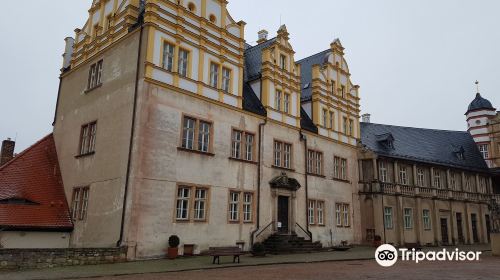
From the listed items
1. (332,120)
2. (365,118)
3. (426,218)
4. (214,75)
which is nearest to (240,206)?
(214,75)

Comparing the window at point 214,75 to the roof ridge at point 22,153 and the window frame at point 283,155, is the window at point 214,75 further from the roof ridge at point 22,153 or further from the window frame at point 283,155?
the roof ridge at point 22,153

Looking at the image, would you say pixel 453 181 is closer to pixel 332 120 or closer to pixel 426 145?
pixel 426 145

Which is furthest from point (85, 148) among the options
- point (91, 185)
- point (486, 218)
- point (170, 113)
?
point (486, 218)

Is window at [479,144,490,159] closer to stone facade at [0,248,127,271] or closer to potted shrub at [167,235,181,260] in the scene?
potted shrub at [167,235,181,260]

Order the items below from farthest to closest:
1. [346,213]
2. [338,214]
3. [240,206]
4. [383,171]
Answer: [383,171] → [346,213] → [338,214] → [240,206]

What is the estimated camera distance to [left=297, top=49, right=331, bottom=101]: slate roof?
32.1m

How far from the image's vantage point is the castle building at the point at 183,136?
19.7 m

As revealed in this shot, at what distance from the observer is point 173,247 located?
63.5 ft

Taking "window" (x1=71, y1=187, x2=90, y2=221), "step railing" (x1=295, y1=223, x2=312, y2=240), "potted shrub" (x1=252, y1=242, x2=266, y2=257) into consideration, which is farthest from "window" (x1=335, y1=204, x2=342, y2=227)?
"window" (x1=71, y1=187, x2=90, y2=221)

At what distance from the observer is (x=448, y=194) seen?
39.2 m

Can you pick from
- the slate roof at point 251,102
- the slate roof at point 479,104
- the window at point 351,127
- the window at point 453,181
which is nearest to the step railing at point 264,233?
the slate roof at point 251,102

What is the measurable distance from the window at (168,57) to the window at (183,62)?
0.49 m

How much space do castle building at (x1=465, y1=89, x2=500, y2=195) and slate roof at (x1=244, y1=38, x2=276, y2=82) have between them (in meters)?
30.6

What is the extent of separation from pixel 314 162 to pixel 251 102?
6.63m
